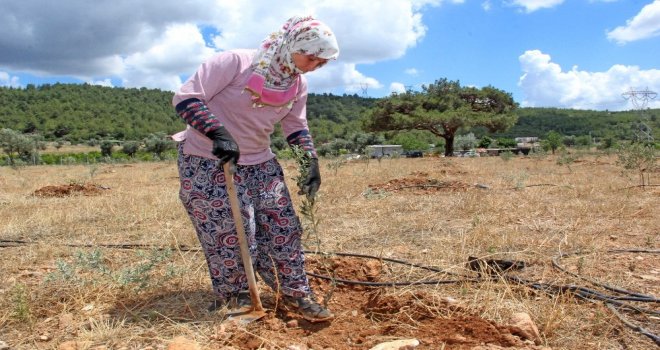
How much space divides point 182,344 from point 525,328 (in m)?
1.39

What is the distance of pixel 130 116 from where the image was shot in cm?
7062

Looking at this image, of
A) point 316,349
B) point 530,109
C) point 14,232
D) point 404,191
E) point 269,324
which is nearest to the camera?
point 316,349

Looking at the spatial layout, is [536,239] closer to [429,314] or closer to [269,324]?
[429,314]

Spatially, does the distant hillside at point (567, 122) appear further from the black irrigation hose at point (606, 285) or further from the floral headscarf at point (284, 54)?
the floral headscarf at point (284, 54)

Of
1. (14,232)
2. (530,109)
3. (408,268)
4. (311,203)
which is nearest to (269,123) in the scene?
(311,203)

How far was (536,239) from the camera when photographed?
3.90 metres

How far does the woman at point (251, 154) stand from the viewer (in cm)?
212

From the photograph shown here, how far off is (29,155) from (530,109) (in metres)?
76.7

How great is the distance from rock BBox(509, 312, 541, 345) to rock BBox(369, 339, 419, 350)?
44 centimetres

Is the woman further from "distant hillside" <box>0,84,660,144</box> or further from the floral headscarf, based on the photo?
"distant hillside" <box>0,84,660,144</box>

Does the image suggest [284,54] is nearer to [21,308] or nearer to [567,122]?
[21,308]

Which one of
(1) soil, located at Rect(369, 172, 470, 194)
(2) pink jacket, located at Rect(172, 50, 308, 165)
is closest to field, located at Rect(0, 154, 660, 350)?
(2) pink jacket, located at Rect(172, 50, 308, 165)

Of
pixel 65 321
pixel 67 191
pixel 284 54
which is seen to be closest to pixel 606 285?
pixel 284 54

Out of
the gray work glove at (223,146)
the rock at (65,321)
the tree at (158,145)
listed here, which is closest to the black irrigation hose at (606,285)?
the gray work glove at (223,146)
